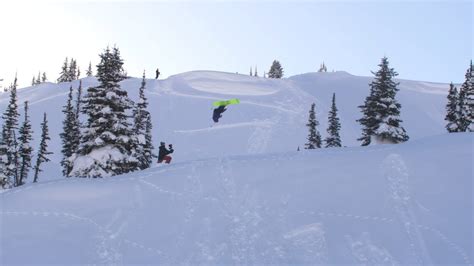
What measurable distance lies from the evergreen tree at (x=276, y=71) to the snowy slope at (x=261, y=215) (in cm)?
12287

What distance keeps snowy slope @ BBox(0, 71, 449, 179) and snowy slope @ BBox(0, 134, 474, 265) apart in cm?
4574

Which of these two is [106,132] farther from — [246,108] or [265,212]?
[246,108]

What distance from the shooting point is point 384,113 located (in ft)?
126

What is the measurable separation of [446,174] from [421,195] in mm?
1496

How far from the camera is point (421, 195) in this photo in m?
10.7

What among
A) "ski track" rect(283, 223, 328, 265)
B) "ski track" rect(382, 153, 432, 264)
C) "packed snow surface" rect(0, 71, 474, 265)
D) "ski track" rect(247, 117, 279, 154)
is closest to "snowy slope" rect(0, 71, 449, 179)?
"ski track" rect(247, 117, 279, 154)

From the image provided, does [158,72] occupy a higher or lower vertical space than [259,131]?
higher

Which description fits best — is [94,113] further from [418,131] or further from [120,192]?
[418,131]

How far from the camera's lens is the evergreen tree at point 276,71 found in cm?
13562

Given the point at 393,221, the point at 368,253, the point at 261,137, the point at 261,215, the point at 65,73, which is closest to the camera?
the point at 368,253

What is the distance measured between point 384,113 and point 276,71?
9914 cm

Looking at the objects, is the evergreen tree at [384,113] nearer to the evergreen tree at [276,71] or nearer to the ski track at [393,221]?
the ski track at [393,221]

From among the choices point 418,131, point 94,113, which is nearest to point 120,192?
point 94,113

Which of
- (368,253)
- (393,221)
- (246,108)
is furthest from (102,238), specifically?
(246,108)
